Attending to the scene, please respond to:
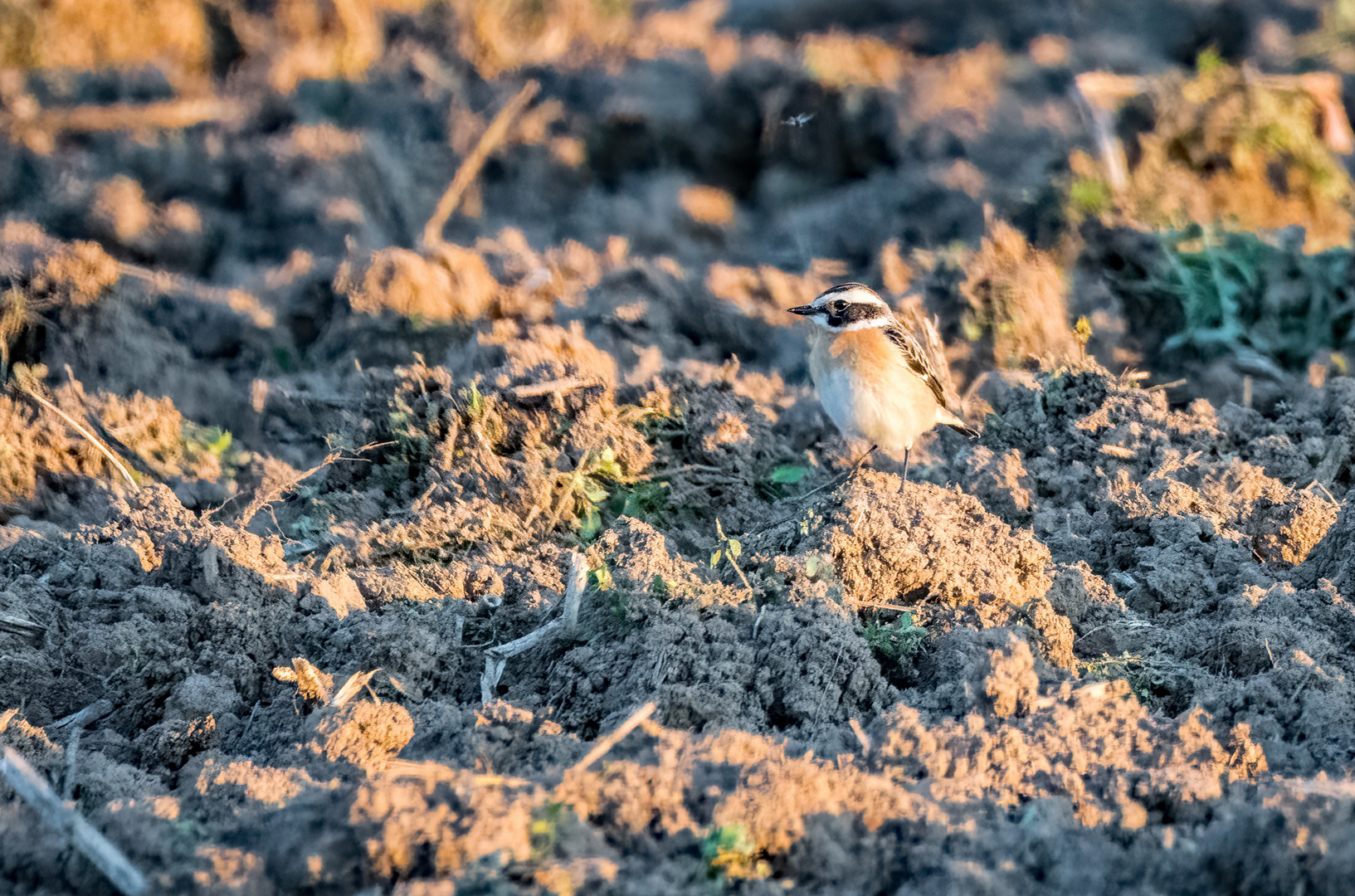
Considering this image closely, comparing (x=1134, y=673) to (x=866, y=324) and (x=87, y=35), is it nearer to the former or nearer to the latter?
(x=866, y=324)

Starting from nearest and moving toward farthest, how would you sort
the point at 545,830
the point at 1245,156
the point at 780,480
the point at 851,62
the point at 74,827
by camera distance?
the point at 545,830 → the point at 74,827 → the point at 780,480 → the point at 1245,156 → the point at 851,62

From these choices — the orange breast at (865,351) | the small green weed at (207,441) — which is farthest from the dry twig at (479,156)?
the orange breast at (865,351)

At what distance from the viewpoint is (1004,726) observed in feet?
11.2

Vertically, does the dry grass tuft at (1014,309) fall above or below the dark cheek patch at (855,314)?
below

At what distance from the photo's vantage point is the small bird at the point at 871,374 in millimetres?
5238

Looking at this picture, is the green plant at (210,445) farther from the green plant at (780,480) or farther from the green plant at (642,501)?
the green plant at (780,480)

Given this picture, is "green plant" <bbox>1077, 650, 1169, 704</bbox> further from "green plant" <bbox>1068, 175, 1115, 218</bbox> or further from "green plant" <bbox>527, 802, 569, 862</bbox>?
"green plant" <bbox>1068, 175, 1115, 218</bbox>

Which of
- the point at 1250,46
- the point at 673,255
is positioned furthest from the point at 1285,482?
the point at 1250,46

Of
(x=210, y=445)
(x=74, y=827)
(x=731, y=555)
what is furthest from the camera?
(x=210, y=445)

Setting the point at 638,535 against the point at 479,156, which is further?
the point at 479,156

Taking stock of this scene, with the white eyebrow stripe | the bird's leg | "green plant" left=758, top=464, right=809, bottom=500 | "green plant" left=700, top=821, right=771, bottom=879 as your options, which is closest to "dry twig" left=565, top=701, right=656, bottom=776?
"green plant" left=700, top=821, right=771, bottom=879

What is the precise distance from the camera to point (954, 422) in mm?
5582

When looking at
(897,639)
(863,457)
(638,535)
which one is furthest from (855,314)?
(897,639)

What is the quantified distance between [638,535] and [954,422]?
2059mm
